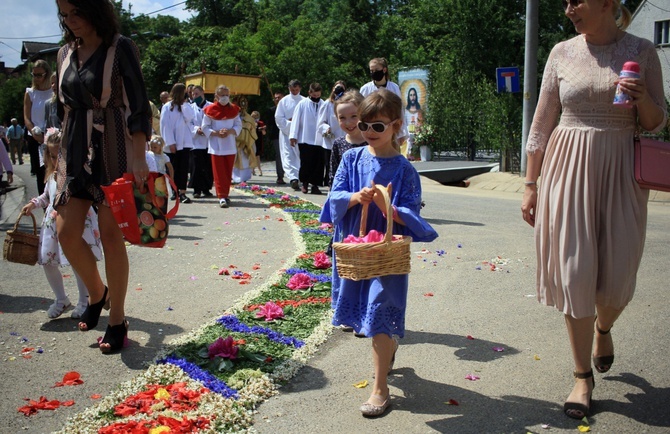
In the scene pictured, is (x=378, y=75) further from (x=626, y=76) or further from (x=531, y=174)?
(x=626, y=76)

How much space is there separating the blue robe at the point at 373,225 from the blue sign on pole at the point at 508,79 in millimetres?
14532

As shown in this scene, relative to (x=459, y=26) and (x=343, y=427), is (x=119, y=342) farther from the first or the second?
(x=459, y=26)

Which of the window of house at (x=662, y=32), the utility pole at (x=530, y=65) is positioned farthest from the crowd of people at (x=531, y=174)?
the window of house at (x=662, y=32)

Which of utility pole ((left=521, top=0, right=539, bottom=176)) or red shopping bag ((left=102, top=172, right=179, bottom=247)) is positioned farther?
utility pole ((left=521, top=0, right=539, bottom=176))

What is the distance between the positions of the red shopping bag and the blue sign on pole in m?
14.3

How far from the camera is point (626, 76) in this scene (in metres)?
3.72

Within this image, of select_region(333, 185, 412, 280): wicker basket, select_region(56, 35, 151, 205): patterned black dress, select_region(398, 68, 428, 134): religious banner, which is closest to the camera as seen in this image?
select_region(333, 185, 412, 280): wicker basket

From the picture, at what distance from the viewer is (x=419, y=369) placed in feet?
15.8

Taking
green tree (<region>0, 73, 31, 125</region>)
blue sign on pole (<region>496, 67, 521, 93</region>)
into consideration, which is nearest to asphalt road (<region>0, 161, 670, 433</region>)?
blue sign on pole (<region>496, 67, 521, 93</region>)

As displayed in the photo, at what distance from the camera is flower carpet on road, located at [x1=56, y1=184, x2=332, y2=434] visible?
389 centimetres

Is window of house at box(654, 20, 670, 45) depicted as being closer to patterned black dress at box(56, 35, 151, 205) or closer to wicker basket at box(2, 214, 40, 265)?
wicker basket at box(2, 214, 40, 265)

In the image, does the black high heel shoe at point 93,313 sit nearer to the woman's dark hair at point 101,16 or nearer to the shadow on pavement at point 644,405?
the woman's dark hair at point 101,16

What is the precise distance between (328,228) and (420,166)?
13.1 metres

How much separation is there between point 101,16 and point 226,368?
2438 millimetres
